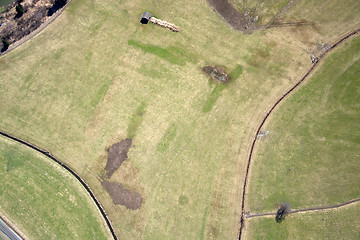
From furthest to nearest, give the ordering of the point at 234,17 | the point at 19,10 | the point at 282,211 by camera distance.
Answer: the point at 234,17
the point at 19,10
the point at 282,211

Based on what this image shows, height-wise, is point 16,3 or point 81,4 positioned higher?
point 81,4

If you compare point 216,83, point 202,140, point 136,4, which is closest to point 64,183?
point 202,140

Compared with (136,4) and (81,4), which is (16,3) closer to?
(81,4)

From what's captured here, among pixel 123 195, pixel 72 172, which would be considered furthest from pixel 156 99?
pixel 72 172

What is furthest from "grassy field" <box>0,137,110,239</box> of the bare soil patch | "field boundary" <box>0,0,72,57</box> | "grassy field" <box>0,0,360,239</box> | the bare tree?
the bare soil patch

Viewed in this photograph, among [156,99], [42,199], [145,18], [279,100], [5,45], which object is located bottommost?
[42,199]

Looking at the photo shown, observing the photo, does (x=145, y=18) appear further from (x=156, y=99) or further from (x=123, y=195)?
(x=123, y=195)

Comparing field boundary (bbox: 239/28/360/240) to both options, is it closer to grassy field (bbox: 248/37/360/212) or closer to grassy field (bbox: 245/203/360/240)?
grassy field (bbox: 248/37/360/212)

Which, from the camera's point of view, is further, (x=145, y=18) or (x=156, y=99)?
(x=145, y=18)
